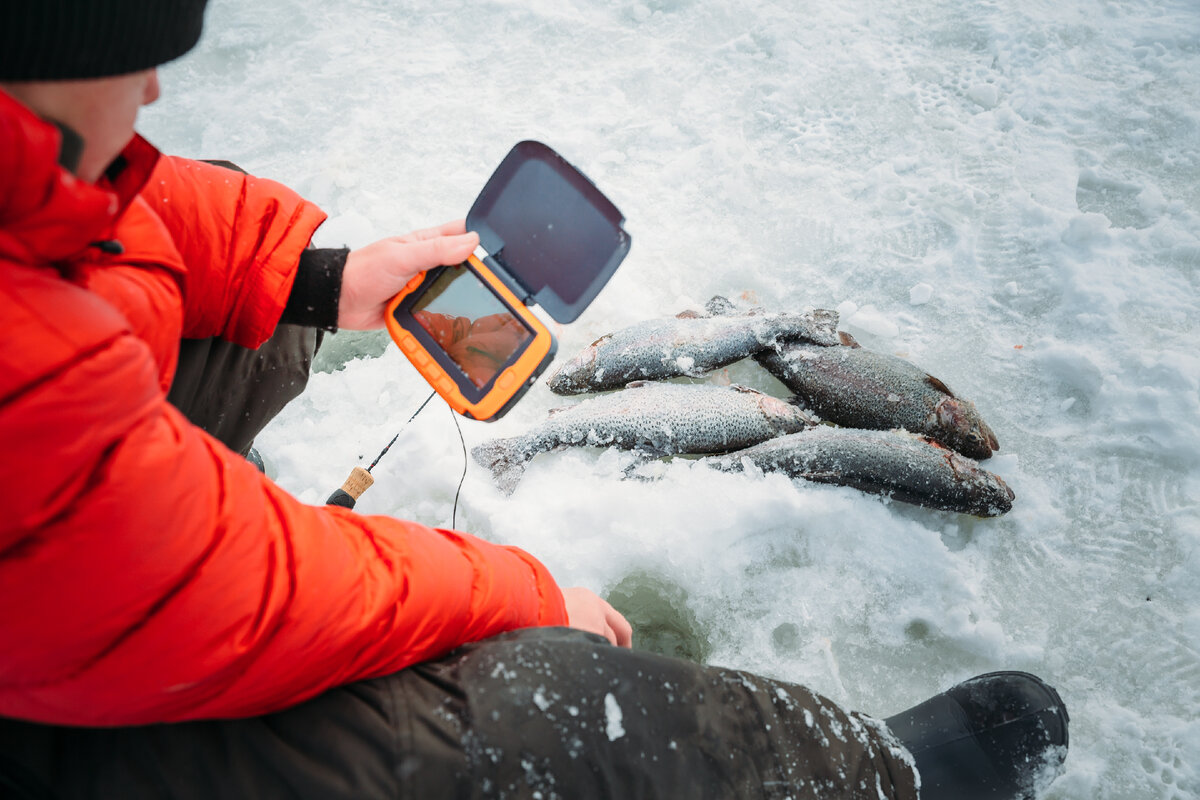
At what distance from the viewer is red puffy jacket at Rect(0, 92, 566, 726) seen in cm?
71

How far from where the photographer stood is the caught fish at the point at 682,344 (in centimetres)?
277

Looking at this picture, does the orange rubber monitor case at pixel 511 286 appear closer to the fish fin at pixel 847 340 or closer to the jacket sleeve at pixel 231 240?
the jacket sleeve at pixel 231 240

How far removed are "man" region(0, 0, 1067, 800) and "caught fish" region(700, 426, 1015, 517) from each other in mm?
1042

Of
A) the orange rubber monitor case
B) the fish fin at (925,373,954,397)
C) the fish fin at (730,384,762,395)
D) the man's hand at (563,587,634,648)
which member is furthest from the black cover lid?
the fish fin at (925,373,954,397)

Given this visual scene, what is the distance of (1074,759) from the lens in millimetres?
1952

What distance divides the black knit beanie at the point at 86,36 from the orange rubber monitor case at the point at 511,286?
0.94 metres

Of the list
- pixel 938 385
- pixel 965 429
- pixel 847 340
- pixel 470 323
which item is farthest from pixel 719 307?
pixel 470 323

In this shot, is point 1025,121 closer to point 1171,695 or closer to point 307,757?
point 1171,695

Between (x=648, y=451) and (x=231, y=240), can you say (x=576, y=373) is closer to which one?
(x=648, y=451)

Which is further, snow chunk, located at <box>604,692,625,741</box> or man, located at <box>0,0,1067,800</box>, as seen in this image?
snow chunk, located at <box>604,692,625,741</box>

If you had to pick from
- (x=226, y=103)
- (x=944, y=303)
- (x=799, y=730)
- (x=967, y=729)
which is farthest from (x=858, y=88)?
(x=226, y=103)

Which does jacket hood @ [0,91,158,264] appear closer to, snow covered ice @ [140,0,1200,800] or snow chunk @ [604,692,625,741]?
snow chunk @ [604,692,625,741]

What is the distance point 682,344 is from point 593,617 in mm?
1449

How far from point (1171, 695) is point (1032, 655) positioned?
1.33 feet
